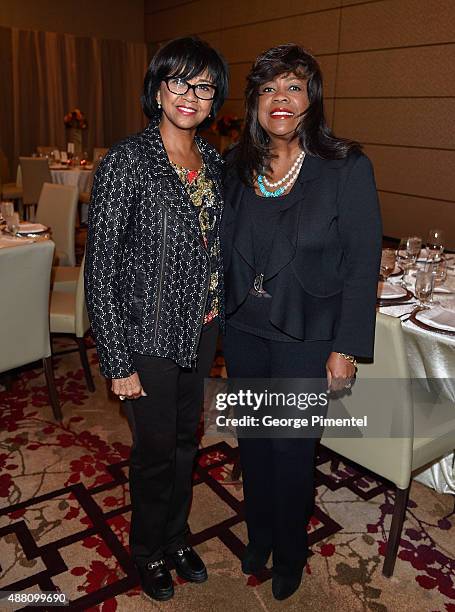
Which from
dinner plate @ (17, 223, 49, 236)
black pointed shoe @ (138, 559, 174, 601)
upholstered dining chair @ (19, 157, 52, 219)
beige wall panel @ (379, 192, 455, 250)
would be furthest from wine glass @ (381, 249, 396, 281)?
upholstered dining chair @ (19, 157, 52, 219)

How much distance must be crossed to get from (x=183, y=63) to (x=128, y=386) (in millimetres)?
852

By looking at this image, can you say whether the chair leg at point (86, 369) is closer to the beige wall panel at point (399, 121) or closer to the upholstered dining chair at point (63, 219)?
the upholstered dining chair at point (63, 219)

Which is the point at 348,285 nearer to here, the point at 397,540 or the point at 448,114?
the point at 397,540

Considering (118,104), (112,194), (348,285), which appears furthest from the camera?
(118,104)

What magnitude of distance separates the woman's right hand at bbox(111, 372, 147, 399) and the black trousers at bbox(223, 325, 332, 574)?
32 centimetres

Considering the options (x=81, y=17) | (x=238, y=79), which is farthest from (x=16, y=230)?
(x=81, y=17)

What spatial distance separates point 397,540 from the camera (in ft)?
6.19

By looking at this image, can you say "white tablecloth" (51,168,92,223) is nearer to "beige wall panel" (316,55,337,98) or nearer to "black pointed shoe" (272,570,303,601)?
"beige wall panel" (316,55,337,98)

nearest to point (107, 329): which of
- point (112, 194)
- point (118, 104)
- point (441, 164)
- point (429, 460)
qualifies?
point (112, 194)

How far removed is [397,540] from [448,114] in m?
4.80

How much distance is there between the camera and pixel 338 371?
61.7 inches

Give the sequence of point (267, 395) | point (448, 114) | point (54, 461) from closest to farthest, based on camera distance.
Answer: point (267, 395) < point (54, 461) < point (448, 114)

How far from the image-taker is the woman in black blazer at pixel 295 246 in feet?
4.90

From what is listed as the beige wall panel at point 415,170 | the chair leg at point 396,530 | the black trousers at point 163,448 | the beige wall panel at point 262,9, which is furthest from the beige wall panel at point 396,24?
the black trousers at point 163,448
